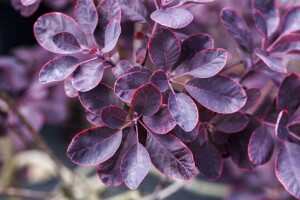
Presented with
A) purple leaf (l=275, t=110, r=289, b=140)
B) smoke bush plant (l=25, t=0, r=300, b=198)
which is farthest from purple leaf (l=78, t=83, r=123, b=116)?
purple leaf (l=275, t=110, r=289, b=140)

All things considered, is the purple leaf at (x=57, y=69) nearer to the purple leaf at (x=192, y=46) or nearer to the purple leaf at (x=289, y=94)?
the purple leaf at (x=192, y=46)

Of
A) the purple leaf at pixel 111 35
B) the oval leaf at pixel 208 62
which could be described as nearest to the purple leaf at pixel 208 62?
the oval leaf at pixel 208 62

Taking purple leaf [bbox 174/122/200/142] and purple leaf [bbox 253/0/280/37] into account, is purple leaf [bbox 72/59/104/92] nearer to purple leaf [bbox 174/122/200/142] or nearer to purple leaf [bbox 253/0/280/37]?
purple leaf [bbox 174/122/200/142]

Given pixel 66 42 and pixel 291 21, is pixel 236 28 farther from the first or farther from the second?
pixel 66 42

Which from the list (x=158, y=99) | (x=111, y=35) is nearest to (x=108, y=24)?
(x=111, y=35)

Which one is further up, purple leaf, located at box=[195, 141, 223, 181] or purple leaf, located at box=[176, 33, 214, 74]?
purple leaf, located at box=[176, 33, 214, 74]

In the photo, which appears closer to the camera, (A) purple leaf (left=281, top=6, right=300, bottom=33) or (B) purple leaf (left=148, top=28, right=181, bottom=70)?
(B) purple leaf (left=148, top=28, right=181, bottom=70)

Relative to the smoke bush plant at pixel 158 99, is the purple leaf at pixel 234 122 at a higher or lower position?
lower

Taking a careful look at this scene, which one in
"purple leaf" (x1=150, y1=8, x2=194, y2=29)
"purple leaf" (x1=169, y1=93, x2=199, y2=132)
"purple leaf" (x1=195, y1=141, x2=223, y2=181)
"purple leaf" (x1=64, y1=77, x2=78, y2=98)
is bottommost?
"purple leaf" (x1=195, y1=141, x2=223, y2=181)
